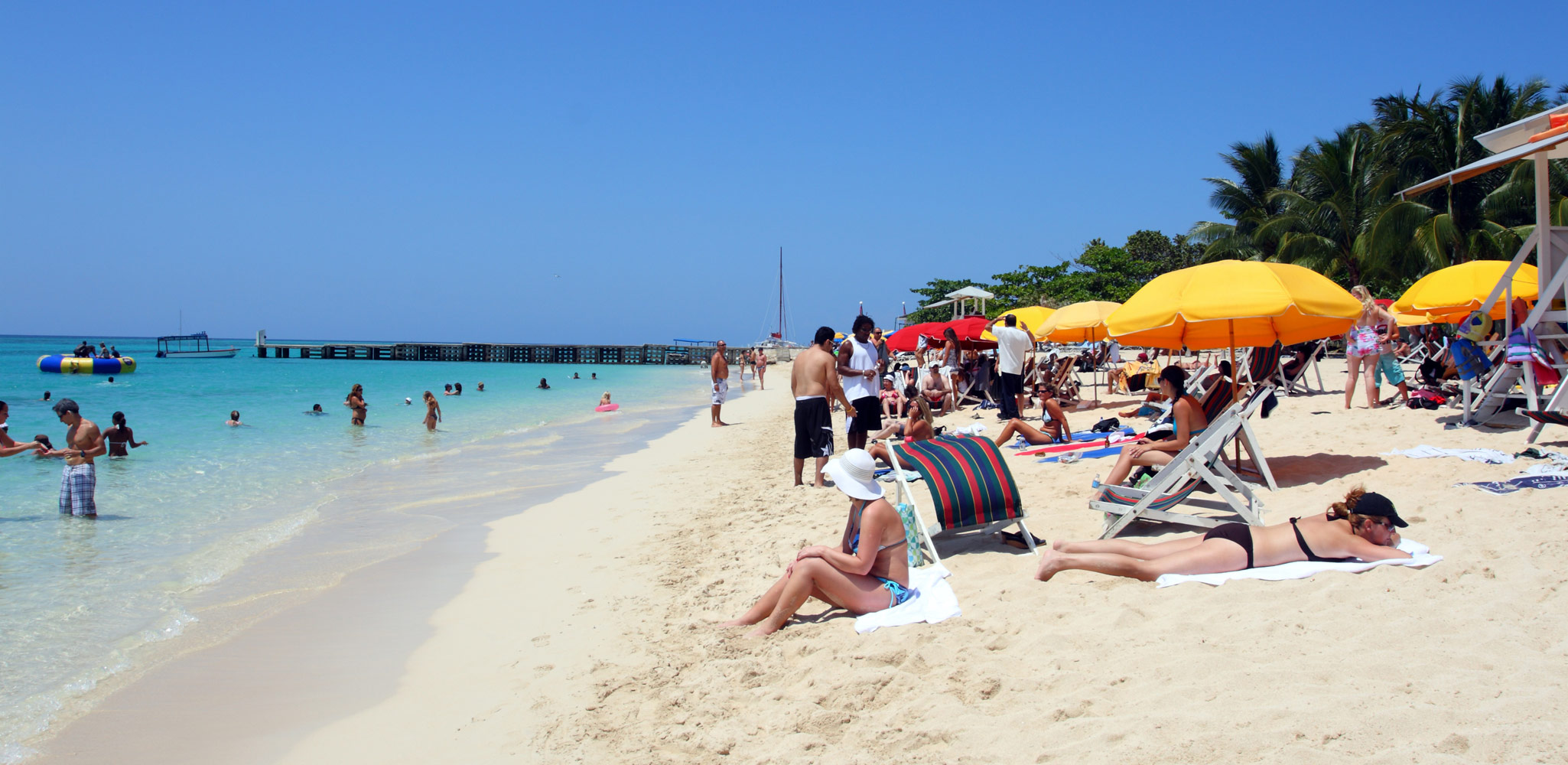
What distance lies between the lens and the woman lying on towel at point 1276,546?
3.84 meters

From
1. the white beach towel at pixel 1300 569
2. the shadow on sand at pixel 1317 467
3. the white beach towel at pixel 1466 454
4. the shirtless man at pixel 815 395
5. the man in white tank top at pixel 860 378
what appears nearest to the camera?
the white beach towel at pixel 1300 569

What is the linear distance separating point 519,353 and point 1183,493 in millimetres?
70968

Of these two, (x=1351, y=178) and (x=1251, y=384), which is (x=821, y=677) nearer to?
(x=1251, y=384)

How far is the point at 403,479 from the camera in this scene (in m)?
10.5

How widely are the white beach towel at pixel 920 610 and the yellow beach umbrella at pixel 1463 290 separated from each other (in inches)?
308

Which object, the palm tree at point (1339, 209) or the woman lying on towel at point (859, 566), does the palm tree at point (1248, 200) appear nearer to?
the palm tree at point (1339, 209)

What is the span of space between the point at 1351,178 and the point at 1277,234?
2372 mm

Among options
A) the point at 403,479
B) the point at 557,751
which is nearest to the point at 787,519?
the point at 557,751

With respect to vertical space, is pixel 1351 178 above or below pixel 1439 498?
above

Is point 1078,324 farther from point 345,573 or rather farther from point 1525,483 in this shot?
point 345,573

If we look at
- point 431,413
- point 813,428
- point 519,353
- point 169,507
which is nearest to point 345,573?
point 813,428

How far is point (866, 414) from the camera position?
7773mm

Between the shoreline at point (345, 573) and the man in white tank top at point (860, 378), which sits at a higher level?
the man in white tank top at point (860, 378)

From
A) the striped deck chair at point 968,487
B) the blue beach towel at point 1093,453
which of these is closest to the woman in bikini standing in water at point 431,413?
the blue beach towel at point 1093,453
